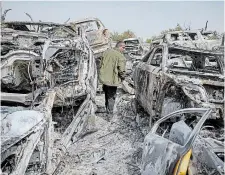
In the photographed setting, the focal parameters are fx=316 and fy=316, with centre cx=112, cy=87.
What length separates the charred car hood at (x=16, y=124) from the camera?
2807mm

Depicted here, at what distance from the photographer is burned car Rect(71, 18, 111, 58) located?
10750mm

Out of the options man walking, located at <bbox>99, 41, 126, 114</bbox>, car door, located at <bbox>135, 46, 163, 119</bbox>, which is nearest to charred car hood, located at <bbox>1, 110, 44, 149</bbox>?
car door, located at <bbox>135, 46, 163, 119</bbox>

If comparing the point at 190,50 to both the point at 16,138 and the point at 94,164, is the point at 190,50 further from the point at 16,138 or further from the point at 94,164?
the point at 16,138

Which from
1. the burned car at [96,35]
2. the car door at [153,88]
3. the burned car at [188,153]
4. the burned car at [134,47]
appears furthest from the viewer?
the burned car at [134,47]

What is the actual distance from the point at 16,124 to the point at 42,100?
3.83 ft

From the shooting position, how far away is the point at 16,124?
3047 millimetres

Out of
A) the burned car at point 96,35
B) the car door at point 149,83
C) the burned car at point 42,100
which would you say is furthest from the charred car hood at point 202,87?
the burned car at point 96,35

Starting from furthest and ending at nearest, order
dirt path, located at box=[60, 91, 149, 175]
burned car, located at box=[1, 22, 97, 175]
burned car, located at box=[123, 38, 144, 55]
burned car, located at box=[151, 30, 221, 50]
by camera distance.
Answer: burned car, located at box=[123, 38, 144, 55], burned car, located at box=[151, 30, 221, 50], dirt path, located at box=[60, 91, 149, 175], burned car, located at box=[1, 22, 97, 175]

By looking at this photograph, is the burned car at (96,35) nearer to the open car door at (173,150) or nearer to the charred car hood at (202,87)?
the charred car hood at (202,87)

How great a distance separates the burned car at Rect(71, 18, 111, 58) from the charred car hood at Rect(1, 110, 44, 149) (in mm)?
7472

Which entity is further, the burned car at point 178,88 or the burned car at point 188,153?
the burned car at point 178,88

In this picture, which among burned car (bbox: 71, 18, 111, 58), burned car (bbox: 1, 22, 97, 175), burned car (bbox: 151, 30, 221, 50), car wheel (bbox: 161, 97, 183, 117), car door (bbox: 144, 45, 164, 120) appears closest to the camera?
burned car (bbox: 1, 22, 97, 175)

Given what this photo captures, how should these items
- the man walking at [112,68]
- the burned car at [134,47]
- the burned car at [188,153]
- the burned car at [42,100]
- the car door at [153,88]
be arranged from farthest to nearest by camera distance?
the burned car at [134,47] → the man walking at [112,68] → the car door at [153,88] → the burned car at [42,100] → the burned car at [188,153]

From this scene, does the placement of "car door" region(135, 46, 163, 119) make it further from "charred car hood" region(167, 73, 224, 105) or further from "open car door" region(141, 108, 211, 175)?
"open car door" region(141, 108, 211, 175)
